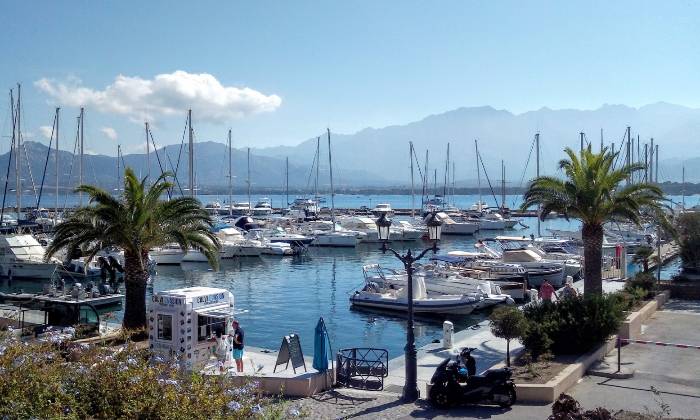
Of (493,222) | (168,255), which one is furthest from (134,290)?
(493,222)

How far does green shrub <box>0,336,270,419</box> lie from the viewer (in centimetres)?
730

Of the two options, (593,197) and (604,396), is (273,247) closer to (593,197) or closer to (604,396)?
(593,197)

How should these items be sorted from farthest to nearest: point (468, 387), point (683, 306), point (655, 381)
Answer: point (683, 306) < point (655, 381) < point (468, 387)

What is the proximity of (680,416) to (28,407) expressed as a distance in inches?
410

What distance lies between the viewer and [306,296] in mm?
38188

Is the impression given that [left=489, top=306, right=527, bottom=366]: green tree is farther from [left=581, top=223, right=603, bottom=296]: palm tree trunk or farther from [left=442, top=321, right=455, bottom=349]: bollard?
[left=581, top=223, right=603, bottom=296]: palm tree trunk

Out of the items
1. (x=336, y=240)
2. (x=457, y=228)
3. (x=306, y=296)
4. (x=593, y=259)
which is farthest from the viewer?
(x=457, y=228)

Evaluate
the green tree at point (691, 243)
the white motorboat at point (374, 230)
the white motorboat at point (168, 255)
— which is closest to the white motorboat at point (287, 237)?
the white motorboat at point (374, 230)

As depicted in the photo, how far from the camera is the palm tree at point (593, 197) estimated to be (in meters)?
21.3

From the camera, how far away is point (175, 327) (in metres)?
15.9

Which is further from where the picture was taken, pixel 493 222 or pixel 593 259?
pixel 493 222

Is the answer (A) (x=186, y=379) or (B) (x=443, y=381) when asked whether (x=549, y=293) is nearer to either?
(B) (x=443, y=381)

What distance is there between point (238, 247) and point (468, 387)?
4437 centimetres

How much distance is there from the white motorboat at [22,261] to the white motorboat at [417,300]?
71.4ft
